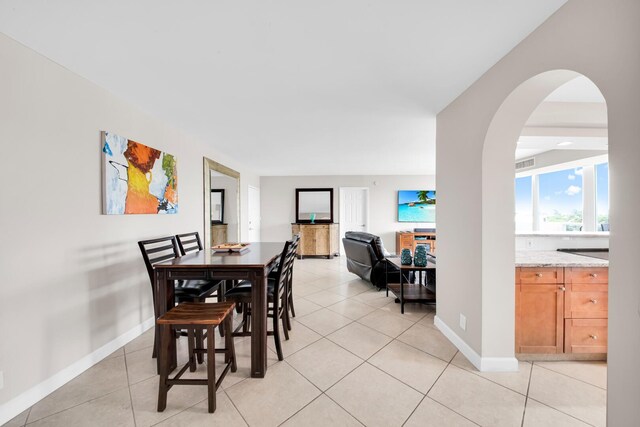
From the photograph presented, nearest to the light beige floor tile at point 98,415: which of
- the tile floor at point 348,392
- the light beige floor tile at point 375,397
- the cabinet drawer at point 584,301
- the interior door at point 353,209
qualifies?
the tile floor at point 348,392

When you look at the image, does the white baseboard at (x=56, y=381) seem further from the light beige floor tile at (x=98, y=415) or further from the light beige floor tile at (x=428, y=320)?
the light beige floor tile at (x=428, y=320)

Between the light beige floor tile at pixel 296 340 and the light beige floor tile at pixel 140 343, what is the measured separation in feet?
3.61

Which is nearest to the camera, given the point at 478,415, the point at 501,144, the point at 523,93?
the point at 478,415

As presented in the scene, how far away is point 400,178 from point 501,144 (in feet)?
16.4

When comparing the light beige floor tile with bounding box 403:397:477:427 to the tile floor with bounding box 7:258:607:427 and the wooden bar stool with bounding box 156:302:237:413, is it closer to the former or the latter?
the tile floor with bounding box 7:258:607:427

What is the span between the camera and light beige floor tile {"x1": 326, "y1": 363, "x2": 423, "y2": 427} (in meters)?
1.38

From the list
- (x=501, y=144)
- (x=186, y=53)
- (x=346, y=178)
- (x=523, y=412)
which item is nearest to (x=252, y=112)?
(x=186, y=53)

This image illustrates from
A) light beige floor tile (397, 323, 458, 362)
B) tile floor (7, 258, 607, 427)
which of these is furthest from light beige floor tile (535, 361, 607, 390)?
light beige floor tile (397, 323, 458, 362)

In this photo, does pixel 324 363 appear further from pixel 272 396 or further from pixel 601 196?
pixel 601 196

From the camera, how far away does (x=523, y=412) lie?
1.41m

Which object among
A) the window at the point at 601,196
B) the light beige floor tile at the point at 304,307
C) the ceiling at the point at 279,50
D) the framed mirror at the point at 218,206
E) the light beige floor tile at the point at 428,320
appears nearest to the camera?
the ceiling at the point at 279,50

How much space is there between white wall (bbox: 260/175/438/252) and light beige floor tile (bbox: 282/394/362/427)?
540cm

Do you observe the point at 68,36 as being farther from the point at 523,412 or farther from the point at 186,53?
the point at 523,412

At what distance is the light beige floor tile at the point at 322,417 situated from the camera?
1.33 metres
